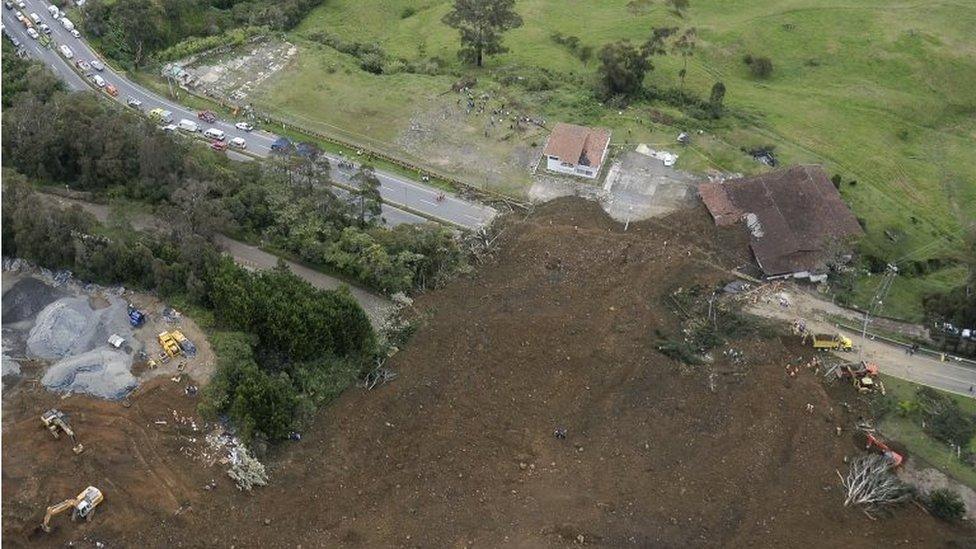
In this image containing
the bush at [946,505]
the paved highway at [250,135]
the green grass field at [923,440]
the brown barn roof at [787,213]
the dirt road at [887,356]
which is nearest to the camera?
the bush at [946,505]

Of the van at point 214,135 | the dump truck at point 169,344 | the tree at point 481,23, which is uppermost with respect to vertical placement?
the tree at point 481,23

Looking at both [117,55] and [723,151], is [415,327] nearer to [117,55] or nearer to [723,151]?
[723,151]

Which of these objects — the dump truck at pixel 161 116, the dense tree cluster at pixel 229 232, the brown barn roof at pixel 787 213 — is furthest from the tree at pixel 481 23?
the brown barn roof at pixel 787 213

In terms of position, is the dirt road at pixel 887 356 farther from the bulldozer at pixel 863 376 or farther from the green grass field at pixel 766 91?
the green grass field at pixel 766 91

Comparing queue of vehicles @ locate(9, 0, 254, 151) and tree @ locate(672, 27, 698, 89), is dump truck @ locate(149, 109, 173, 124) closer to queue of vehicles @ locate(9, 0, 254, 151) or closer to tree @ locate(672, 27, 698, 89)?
queue of vehicles @ locate(9, 0, 254, 151)

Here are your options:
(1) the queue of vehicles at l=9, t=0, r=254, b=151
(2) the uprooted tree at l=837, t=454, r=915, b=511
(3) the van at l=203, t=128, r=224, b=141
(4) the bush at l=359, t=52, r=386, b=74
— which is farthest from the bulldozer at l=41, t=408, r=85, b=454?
(4) the bush at l=359, t=52, r=386, b=74

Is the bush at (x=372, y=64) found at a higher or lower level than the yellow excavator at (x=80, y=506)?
higher
